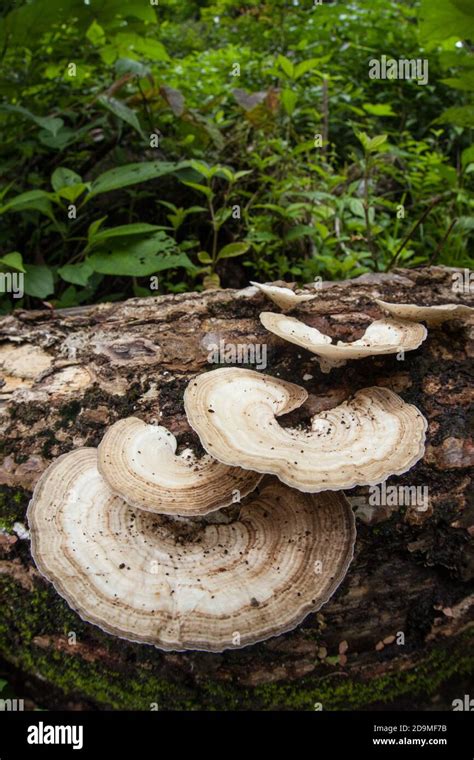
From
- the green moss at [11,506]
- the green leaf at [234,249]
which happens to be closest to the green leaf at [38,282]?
the green leaf at [234,249]

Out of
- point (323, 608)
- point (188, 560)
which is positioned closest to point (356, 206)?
point (323, 608)

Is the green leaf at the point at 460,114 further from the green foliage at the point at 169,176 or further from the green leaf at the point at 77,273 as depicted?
the green leaf at the point at 77,273

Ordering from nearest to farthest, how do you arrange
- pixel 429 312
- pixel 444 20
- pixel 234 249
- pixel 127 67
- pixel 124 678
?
1. pixel 124 678
2. pixel 429 312
3. pixel 444 20
4. pixel 127 67
5. pixel 234 249

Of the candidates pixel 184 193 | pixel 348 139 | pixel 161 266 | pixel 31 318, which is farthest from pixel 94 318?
pixel 348 139

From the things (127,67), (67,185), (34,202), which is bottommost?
(34,202)

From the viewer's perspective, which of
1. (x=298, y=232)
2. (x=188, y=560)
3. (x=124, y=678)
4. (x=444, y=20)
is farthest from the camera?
(x=298, y=232)

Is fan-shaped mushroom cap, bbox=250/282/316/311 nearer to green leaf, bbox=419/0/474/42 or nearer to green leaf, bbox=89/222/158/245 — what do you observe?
green leaf, bbox=89/222/158/245

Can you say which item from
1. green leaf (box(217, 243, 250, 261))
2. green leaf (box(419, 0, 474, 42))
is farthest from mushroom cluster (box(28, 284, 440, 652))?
green leaf (box(419, 0, 474, 42))

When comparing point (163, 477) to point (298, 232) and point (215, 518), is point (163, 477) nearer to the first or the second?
point (215, 518)
